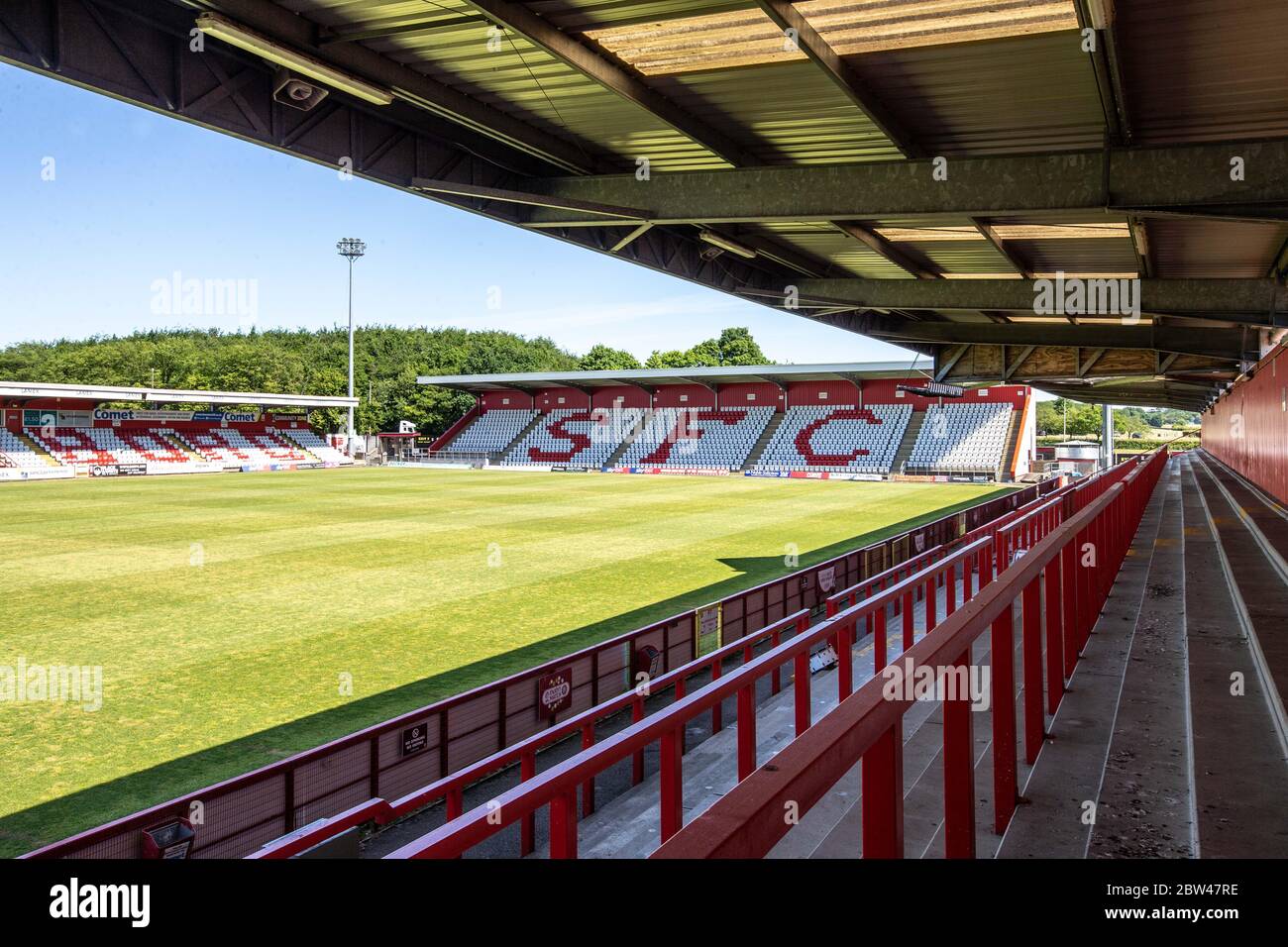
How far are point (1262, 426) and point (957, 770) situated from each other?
17.5m

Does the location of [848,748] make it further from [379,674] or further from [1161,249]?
[1161,249]

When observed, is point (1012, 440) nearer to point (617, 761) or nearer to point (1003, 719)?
point (1003, 719)

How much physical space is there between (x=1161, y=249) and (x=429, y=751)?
34.2 feet

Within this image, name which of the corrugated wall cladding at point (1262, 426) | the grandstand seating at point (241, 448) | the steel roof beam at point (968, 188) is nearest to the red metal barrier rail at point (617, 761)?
the steel roof beam at point (968, 188)

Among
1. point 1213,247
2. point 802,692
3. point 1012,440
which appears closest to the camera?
point 802,692

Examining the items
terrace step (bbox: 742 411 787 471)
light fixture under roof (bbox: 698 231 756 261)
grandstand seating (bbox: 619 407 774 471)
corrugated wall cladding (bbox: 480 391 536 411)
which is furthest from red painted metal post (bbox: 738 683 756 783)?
corrugated wall cladding (bbox: 480 391 536 411)

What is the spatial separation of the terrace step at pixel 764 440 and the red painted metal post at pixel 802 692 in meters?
52.3

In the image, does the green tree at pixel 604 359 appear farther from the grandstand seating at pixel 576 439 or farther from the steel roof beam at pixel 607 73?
the steel roof beam at pixel 607 73

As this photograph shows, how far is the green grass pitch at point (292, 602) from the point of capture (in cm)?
915

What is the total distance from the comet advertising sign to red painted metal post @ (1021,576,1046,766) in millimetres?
6146

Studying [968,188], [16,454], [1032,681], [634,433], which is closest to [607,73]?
[968,188]

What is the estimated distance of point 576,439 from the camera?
6744 centimetres
